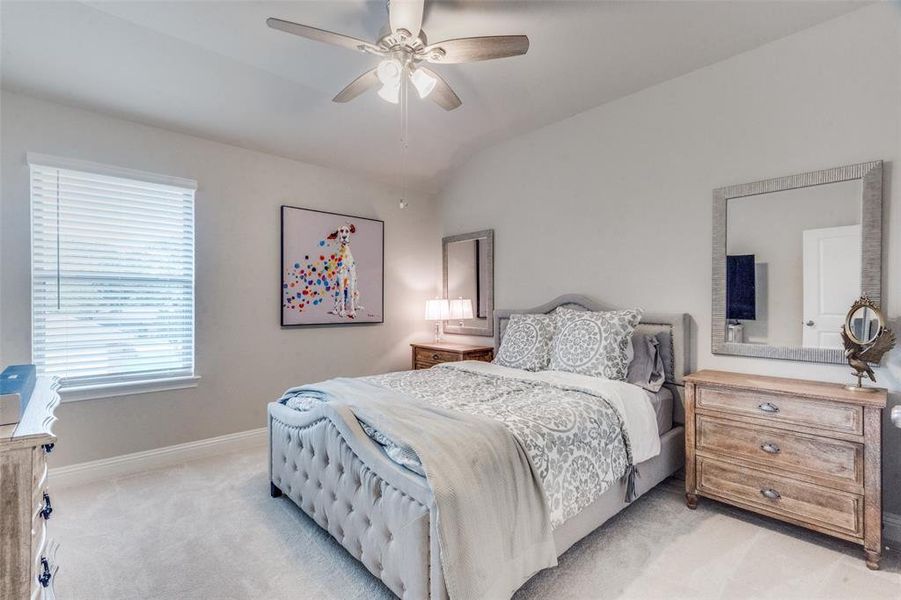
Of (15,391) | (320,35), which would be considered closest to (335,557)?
(15,391)

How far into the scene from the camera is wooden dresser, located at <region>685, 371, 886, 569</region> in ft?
6.21

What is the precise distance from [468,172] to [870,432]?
370 centimetres

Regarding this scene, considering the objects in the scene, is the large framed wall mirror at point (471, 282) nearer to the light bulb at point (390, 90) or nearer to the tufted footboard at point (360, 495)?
the light bulb at point (390, 90)

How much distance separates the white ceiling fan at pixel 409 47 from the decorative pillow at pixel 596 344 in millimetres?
1749

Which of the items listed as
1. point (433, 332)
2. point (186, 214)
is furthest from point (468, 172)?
point (186, 214)

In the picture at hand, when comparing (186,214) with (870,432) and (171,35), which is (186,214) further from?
(870,432)

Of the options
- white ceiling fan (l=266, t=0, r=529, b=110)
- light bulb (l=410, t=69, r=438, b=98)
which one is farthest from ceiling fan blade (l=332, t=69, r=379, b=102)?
light bulb (l=410, t=69, r=438, b=98)

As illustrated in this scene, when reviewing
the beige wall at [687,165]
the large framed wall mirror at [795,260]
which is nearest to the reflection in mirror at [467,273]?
the beige wall at [687,165]

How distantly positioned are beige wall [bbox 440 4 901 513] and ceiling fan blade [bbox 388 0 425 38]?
1.97 m

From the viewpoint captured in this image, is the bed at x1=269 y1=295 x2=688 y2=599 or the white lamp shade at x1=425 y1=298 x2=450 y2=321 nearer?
the bed at x1=269 y1=295 x2=688 y2=599

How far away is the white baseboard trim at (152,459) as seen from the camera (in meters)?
2.76

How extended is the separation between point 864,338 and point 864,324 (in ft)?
0.24

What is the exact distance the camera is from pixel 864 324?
6.93 feet

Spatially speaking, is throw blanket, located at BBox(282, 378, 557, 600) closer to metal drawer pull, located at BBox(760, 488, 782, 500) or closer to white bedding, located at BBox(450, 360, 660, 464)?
white bedding, located at BBox(450, 360, 660, 464)
